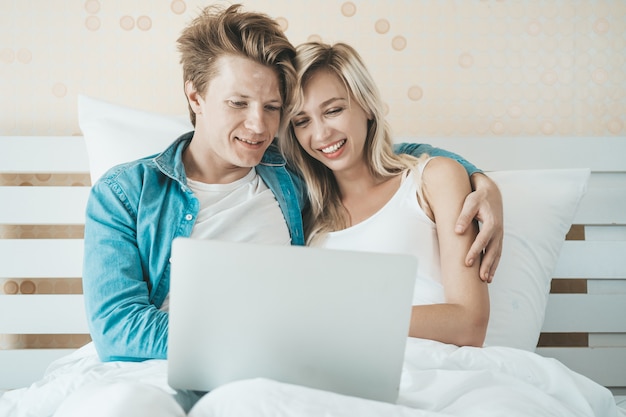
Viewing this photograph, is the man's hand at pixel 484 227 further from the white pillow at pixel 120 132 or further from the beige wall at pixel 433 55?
the white pillow at pixel 120 132

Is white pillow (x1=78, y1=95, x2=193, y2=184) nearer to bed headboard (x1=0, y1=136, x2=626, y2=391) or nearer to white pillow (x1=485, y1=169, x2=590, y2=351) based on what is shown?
bed headboard (x1=0, y1=136, x2=626, y2=391)

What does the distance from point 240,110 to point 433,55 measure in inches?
29.4

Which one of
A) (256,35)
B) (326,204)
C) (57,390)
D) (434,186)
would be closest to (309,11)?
(256,35)

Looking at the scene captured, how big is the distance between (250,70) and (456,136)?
76 centimetres

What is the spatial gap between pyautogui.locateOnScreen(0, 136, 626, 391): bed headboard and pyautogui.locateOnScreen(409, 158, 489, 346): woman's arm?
441 millimetres

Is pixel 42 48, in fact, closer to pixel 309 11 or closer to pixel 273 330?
pixel 309 11

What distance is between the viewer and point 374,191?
1.58 metres

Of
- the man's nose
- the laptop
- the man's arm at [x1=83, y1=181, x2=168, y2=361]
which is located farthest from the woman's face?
the laptop

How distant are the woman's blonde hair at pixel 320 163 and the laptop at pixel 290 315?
735mm

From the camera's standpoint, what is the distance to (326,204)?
1629 mm

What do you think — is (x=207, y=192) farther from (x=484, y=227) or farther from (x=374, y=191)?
(x=484, y=227)

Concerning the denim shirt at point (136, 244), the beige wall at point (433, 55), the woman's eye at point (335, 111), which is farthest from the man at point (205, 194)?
the beige wall at point (433, 55)

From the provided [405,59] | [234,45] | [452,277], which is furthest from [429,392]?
[405,59]

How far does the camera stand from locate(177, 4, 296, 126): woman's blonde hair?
56.8 inches
